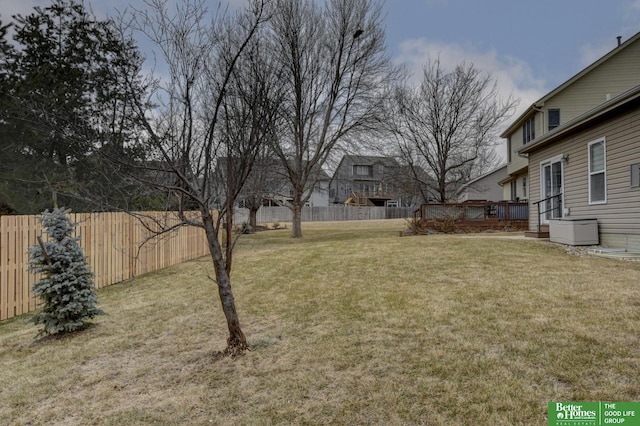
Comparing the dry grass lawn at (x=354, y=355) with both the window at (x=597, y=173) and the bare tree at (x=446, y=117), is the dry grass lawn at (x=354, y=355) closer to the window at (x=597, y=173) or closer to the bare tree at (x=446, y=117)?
the window at (x=597, y=173)

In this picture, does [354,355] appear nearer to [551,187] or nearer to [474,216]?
[551,187]

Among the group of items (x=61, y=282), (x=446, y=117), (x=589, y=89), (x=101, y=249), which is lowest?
(x=61, y=282)

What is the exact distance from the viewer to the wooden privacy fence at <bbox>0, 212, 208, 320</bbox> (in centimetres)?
580

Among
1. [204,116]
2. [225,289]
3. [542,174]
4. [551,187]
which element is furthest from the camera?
[542,174]

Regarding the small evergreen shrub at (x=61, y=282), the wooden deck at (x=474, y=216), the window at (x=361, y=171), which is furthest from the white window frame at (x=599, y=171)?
the window at (x=361, y=171)

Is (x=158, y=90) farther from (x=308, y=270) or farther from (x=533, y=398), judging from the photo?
(x=308, y=270)

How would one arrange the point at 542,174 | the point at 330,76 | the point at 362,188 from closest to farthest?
1. the point at 542,174
2. the point at 330,76
3. the point at 362,188

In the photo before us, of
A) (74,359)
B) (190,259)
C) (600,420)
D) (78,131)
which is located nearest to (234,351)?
(74,359)

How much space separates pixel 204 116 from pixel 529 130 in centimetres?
1813

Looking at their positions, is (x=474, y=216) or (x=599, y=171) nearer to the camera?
(x=599, y=171)

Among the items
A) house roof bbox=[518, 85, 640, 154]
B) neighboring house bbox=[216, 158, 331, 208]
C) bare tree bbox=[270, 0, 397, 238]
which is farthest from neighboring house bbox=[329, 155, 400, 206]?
house roof bbox=[518, 85, 640, 154]

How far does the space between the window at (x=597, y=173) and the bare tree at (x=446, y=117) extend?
11198mm

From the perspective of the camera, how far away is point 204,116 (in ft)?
12.2

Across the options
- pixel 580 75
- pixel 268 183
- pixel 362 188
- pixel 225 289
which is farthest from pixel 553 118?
pixel 362 188
